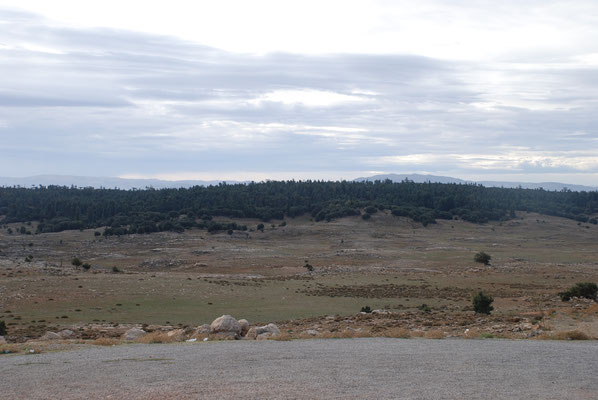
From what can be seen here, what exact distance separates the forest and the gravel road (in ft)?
268

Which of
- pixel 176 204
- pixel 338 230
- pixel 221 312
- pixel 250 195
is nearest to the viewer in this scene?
pixel 221 312

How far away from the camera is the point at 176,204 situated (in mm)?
123312

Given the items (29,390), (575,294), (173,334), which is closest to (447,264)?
(575,294)

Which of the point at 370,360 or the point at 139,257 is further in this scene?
the point at 139,257

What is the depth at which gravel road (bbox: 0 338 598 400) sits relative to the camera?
32.8 feet

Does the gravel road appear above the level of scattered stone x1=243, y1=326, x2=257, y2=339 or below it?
above

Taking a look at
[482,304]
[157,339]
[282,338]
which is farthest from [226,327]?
[482,304]

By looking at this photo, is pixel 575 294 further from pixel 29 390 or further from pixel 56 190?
pixel 56 190

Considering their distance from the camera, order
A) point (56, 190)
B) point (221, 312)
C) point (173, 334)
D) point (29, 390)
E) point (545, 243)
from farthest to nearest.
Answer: point (56, 190) < point (545, 243) < point (221, 312) < point (173, 334) < point (29, 390)

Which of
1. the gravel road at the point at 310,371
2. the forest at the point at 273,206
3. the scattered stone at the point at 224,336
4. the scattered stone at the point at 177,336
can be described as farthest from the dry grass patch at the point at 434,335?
the forest at the point at 273,206

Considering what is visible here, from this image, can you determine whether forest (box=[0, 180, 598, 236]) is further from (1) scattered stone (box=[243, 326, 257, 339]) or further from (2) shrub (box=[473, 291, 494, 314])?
(1) scattered stone (box=[243, 326, 257, 339])

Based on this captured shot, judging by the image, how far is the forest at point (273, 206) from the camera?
105438 mm

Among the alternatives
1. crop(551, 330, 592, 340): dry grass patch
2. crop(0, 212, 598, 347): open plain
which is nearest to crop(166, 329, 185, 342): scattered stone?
crop(0, 212, 598, 347): open plain

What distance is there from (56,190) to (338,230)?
10972 cm
